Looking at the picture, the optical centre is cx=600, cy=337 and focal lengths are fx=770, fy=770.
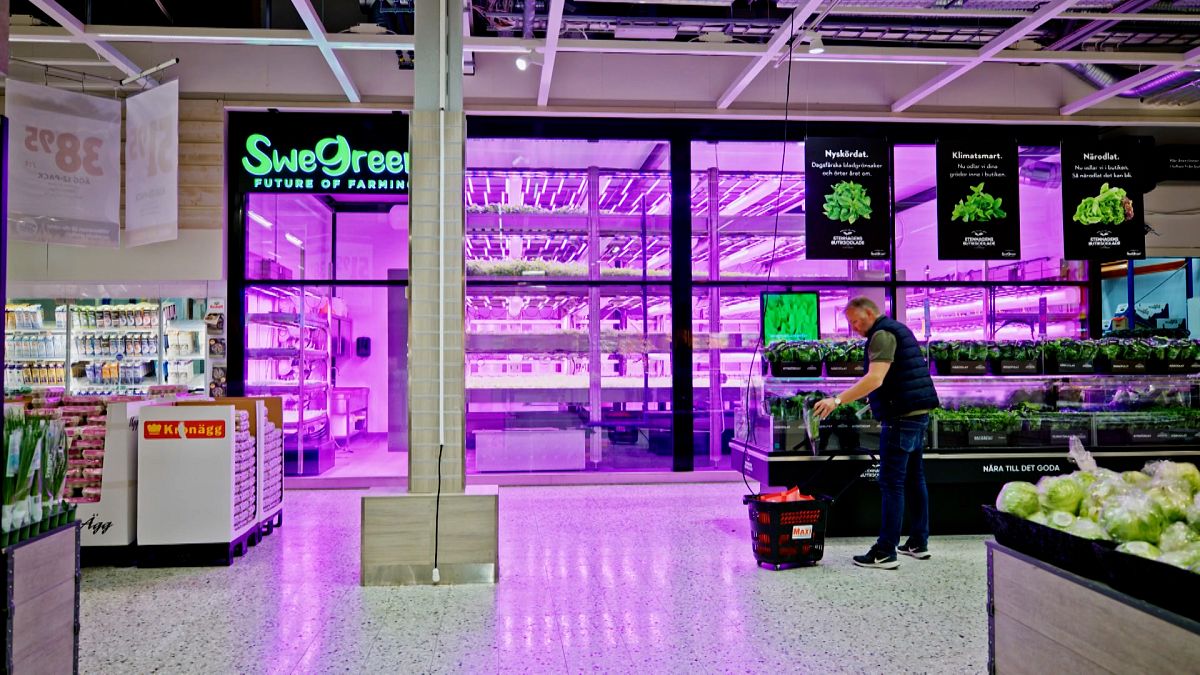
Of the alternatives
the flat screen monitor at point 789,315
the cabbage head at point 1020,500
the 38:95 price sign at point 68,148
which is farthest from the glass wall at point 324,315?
the cabbage head at point 1020,500

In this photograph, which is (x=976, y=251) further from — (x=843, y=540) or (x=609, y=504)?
(x=609, y=504)

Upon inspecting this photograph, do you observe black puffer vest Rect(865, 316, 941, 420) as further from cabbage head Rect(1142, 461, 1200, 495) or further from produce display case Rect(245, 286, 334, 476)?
produce display case Rect(245, 286, 334, 476)

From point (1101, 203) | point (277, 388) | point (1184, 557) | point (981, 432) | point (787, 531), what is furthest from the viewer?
point (277, 388)

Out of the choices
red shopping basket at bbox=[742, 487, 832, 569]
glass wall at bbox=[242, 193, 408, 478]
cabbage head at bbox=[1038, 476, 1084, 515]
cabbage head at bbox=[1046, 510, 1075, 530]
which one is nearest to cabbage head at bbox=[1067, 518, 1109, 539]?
cabbage head at bbox=[1046, 510, 1075, 530]

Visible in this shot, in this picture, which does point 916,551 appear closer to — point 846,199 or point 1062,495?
point 1062,495

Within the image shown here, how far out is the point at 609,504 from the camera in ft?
24.1

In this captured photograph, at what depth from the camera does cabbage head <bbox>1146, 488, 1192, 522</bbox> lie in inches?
79.5

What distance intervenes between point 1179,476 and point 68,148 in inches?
297

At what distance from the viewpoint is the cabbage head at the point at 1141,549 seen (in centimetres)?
184

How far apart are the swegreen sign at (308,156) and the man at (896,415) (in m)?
5.44

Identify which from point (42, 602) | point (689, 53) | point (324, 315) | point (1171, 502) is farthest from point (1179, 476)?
point (324, 315)

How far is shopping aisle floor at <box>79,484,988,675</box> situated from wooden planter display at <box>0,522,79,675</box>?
34.6 inches

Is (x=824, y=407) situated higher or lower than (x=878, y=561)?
higher

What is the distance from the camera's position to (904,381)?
5.17 metres
